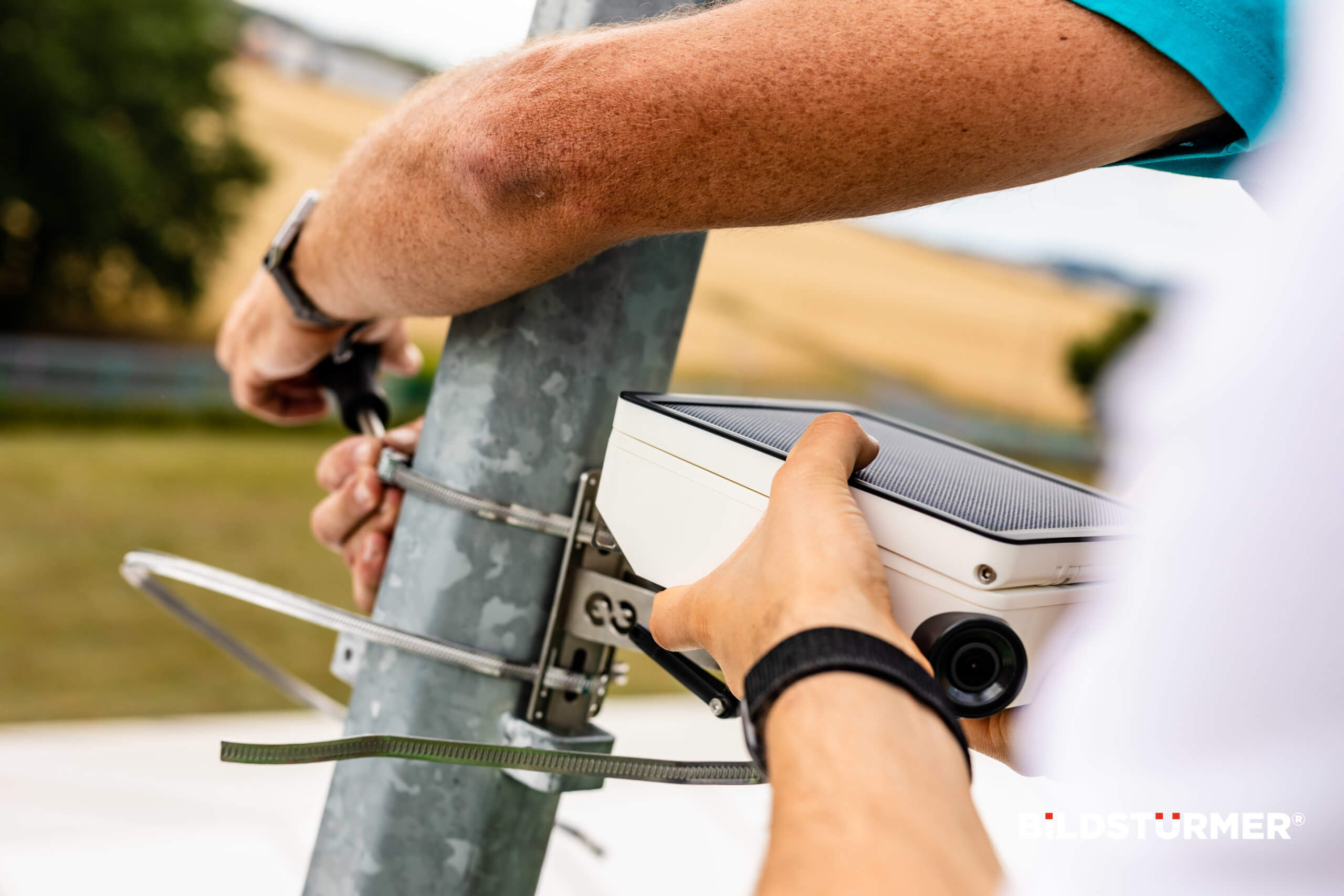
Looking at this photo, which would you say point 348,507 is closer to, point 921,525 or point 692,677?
point 692,677

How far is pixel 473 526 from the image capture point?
0.61 metres

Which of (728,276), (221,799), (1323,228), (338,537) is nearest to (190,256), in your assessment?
(728,276)

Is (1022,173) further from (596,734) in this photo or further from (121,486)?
(121,486)

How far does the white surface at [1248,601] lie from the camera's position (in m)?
0.36

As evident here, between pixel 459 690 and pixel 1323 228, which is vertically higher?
pixel 1323 228

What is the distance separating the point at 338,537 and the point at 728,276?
6661mm

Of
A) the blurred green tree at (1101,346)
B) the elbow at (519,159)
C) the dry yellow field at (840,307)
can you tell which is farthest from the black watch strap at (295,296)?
the blurred green tree at (1101,346)

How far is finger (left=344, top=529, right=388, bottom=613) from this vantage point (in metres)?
0.72

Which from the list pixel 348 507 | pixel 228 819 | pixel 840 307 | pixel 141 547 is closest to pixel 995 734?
pixel 348 507

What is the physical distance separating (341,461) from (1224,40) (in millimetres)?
605

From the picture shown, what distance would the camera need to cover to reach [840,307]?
24.2ft

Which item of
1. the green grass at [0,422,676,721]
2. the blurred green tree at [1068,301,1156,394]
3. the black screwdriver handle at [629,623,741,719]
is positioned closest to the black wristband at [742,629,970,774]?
the black screwdriver handle at [629,623,741,719]

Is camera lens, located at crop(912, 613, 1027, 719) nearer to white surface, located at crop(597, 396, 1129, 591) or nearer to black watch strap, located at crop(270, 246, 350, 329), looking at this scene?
white surface, located at crop(597, 396, 1129, 591)

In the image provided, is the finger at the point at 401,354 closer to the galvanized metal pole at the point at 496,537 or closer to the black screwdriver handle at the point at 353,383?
the black screwdriver handle at the point at 353,383
